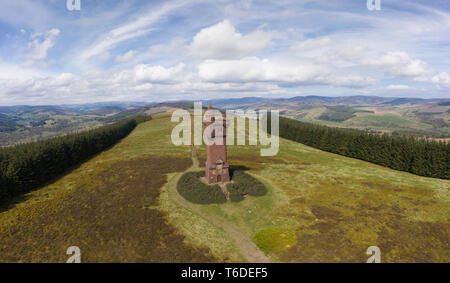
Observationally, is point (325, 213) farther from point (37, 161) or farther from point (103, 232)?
point (37, 161)

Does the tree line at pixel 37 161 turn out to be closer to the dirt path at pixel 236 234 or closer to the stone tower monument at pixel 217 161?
the dirt path at pixel 236 234

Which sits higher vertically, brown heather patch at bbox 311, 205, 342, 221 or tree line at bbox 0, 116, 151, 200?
tree line at bbox 0, 116, 151, 200

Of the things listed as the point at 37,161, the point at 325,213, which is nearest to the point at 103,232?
the point at 37,161

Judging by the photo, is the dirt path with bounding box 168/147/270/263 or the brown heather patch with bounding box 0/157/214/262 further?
the dirt path with bounding box 168/147/270/263

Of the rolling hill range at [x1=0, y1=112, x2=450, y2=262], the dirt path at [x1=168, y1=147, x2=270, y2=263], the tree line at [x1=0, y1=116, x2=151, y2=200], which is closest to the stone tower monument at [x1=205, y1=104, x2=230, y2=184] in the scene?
the dirt path at [x1=168, y1=147, x2=270, y2=263]

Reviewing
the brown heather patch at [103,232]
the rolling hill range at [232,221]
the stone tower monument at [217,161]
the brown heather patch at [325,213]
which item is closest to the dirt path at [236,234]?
the rolling hill range at [232,221]

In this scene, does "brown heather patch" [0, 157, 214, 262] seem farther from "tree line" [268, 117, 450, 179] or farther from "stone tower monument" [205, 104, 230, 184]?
"tree line" [268, 117, 450, 179]

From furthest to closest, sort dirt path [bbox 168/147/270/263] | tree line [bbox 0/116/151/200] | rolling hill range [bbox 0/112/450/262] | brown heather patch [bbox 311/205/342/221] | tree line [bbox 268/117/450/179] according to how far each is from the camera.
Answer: tree line [bbox 268/117/450/179]
tree line [bbox 0/116/151/200]
brown heather patch [bbox 311/205/342/221]
rolling hill range [bbox 0/112/450/262]
dirt path [bbox 168/147/270/263]
